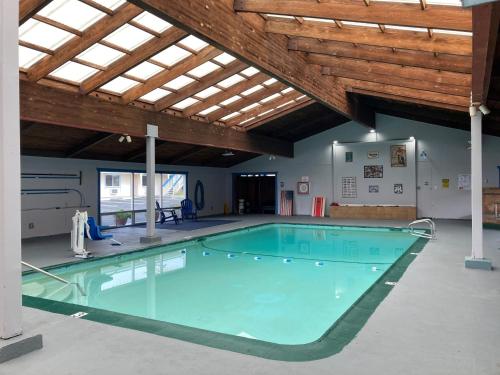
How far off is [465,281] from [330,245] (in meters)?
4.93

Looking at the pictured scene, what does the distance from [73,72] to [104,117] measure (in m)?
1.17

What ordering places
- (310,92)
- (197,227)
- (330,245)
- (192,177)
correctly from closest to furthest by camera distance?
(310,92), (330,245), (197,227), (192,177)

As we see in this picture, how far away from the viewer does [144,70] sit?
25.1ft

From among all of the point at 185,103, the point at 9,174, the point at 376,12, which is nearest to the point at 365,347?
the point at 9,174

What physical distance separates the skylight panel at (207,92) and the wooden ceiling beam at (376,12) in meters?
4.43

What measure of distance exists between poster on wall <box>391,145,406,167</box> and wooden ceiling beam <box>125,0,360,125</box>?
828 centimetres

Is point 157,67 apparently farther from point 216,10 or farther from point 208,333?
point 208,333

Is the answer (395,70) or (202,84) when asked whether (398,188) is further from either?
(202,84)

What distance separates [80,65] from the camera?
6840 millimetres

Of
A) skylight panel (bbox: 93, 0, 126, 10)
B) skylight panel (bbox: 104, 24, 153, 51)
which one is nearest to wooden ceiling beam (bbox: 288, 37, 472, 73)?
skylight panel (bbox: 104, 24, 153, 51)

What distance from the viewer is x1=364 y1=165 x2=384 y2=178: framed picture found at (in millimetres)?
15445

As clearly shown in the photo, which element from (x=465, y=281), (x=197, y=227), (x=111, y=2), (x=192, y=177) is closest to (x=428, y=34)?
(x=465, y=281)

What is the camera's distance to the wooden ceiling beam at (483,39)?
Result: 2.67 metres

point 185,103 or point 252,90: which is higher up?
point 252,90
